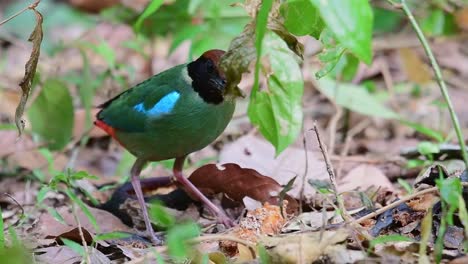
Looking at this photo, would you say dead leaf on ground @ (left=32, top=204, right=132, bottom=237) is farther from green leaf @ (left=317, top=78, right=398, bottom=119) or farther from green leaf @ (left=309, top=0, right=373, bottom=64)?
green leaf @ (left=317, top=78, right=398, bottom=119)

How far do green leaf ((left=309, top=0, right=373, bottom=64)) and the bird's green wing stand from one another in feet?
5.59

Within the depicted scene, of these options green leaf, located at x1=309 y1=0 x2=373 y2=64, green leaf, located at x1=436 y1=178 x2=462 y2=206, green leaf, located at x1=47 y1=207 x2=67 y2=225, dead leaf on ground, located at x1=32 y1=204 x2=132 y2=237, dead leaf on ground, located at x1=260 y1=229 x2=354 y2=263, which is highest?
green leaf, located at x1=309 y1=0 x2=373 y2=64

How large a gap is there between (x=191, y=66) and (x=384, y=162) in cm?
170

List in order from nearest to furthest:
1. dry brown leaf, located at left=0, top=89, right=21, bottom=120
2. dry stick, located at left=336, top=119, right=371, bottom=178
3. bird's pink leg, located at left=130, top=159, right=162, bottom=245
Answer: bird's pink leg, located at left=130, top=159, right=162, bottom=245 < dry stick, located at left=336, top=119, right=371, bottom=178 < dry brown leaf, located at left=0, top=89, right=21, bottom=120

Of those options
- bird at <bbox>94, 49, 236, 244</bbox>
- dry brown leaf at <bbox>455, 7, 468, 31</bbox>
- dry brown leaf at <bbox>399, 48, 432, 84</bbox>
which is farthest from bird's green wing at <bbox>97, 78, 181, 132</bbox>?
dry brown leaf at <bbox>455, 7, 468, 31</bbox>

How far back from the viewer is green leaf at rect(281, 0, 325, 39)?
110 inches

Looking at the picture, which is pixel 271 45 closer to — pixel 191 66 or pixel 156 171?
pixel 191 66

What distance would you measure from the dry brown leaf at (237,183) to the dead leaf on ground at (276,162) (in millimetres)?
197

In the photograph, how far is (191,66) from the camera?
3.80m

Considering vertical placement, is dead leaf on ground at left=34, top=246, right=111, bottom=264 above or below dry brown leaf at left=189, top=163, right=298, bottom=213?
above

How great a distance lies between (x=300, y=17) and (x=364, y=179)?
1857mm

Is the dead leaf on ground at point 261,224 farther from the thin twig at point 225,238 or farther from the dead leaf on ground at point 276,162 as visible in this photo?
the dead leaf on ground at point 276,162

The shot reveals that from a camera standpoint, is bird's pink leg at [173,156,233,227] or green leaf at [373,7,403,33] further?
green leaf at [373,7,403,33]

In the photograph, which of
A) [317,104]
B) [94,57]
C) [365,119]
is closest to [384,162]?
[365,119]
